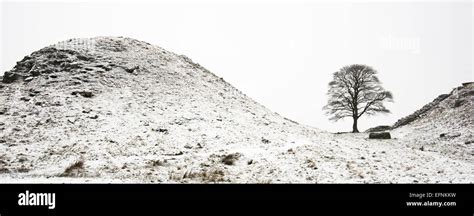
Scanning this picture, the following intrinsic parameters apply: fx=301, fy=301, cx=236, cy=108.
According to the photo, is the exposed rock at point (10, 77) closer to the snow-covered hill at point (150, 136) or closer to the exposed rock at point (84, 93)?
the snow-covered hill at point (150, 136)

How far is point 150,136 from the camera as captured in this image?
631 inches

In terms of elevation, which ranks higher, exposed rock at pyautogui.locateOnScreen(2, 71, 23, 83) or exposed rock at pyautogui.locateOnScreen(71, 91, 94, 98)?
exposed rock at pyautogui.locateOnScreen(2, 71, 23, 83)

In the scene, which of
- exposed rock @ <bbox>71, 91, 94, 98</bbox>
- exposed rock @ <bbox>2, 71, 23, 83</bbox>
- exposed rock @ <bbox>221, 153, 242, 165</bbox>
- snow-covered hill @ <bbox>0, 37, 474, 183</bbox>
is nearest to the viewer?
snow-covered hill @ <bbox>0, 37, 474, 183</bbox>

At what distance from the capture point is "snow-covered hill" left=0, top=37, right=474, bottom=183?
11398 mm

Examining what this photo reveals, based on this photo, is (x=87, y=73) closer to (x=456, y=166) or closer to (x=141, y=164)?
(x=141, y=164)

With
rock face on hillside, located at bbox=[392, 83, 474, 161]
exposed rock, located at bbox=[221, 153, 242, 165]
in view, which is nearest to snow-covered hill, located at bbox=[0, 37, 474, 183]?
exposed rock, located at bbox=[221, 153, 242, 165]

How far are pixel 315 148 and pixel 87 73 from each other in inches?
688

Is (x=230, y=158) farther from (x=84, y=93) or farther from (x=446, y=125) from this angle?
(x=446, y=125)

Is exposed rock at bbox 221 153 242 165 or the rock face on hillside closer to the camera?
exposed rock at bbox 221 153 242 165

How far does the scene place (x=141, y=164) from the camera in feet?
40.4

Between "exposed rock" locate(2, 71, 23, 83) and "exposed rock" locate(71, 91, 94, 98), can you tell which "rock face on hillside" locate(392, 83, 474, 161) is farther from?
"exposed rock" locate(2, 71, 23, 83)
